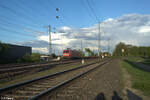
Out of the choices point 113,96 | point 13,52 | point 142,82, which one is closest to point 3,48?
point 13,52

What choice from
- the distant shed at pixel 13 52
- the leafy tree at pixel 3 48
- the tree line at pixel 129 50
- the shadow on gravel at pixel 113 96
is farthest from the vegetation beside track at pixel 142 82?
the tree line at pixel 129 50

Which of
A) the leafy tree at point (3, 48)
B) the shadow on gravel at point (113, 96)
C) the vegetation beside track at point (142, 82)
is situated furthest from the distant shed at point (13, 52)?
the shadow on gravel at point (113, 96)

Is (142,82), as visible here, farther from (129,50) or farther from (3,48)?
(129,50)

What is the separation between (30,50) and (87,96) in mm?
42664

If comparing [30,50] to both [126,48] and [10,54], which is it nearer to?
[10,54]

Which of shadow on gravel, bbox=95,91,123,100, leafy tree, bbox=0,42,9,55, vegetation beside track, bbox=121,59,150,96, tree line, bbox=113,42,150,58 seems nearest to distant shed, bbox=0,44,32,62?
leafy tree, bbox=0,42,9,55

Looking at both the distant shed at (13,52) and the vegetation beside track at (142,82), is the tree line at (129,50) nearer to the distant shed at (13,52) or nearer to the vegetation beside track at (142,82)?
the distant shed at (13,52)

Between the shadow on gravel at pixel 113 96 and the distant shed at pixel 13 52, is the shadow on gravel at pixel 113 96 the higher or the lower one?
the lower one

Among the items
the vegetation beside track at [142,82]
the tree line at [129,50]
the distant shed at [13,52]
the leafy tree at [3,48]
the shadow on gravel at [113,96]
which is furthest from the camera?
the tree line at [129,50]

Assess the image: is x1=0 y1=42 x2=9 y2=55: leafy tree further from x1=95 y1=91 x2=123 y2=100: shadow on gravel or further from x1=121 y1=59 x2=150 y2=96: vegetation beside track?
x1=95 y1=91 x2=123 y2=100: shadow on gravel

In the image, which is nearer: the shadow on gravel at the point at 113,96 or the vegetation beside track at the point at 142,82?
the shadow on gravel at the point at 113,96

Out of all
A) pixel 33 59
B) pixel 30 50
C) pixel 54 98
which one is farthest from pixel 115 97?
pixel 30 50

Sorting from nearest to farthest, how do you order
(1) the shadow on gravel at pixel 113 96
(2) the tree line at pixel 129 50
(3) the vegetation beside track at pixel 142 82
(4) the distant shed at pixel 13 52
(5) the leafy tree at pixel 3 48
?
1. (1) the shadow on gravel at pixel 113 96
2. (3) the vegetation beside track at pixel 142 82
3. (5) the leafy tree at pixel 3 48
4. (4) the distant shed at pixel 13 52
5. (2) the tree line at pixel 129 50

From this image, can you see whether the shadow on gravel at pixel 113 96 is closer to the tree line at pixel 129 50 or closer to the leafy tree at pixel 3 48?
the leafy tree at pixel 3 48
